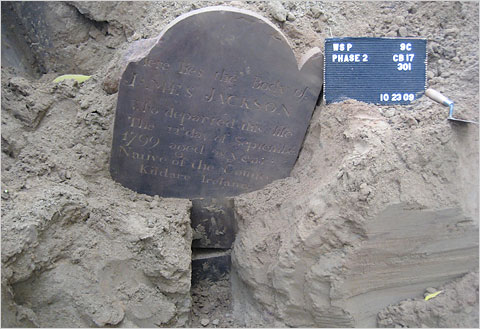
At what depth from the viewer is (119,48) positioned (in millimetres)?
3018

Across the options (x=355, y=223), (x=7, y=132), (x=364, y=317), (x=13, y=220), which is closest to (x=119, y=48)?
(x=7, y=132)

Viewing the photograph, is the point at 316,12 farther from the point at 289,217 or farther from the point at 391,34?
the point at 289,217

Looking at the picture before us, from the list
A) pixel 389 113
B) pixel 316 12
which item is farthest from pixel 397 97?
pixel 316 12

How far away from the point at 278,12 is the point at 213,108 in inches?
28.1

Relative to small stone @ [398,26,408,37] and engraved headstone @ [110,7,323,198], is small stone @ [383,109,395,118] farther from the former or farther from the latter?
small stone @ [398,26,408,37]

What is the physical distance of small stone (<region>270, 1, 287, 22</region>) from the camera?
8.66 feet

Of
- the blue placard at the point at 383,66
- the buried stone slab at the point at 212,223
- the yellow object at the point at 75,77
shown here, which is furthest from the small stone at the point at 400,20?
the yellow object at the point at 75,77

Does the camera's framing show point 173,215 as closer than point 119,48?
Yes

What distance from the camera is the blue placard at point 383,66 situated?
8.11 ft

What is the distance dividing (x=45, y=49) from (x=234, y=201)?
1702 millimetres

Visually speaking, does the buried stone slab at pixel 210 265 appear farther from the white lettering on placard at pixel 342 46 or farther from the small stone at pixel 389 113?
the white lettering on placard at pixel 342 46

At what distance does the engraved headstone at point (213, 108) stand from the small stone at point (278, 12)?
10.4 inches

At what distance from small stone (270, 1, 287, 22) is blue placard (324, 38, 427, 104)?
1.08ft

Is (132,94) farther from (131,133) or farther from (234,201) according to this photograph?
(234,201)
